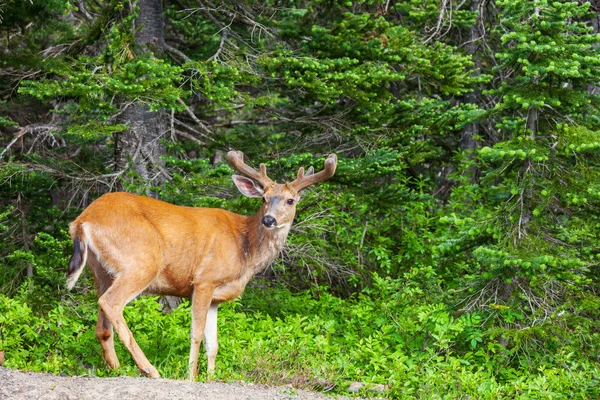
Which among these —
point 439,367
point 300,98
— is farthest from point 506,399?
point 300,98

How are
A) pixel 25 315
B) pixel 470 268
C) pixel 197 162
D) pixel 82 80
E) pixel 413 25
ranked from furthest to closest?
pixel 413 25, pixel 470 268, pixel 197 162, pixel 82 80, pixel 25 315

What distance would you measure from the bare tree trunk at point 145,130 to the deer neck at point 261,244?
2.11m

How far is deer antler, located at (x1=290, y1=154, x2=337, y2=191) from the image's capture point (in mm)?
9336

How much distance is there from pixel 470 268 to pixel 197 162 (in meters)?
3.70

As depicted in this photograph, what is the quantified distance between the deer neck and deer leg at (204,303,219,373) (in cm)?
70

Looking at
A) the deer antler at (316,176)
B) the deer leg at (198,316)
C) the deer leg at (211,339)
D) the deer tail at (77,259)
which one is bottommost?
the deer leg at (211,339)

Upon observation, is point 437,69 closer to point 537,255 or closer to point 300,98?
point 300,98

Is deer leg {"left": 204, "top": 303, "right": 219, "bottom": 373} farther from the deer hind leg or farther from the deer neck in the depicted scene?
the deer hind leg

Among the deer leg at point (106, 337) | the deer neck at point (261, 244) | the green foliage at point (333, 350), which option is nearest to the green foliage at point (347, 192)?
the green foliage at point (333, 350)

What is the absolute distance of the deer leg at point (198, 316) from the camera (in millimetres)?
8344

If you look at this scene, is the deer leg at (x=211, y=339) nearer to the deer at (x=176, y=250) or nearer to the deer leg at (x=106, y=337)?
the deer at (x=176, y=250)

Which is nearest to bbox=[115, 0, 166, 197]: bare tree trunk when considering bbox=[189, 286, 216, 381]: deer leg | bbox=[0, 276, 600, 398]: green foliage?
bbox=[0, 276, 600, 398]: green foliage

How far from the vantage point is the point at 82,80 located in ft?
30.9

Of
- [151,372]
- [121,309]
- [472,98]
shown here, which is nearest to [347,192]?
[121,309]
